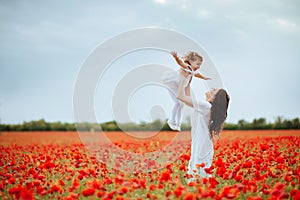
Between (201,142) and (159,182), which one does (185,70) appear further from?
(159,182)

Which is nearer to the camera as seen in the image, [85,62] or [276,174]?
[276,174]

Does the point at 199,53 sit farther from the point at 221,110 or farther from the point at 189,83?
the point at 221,110

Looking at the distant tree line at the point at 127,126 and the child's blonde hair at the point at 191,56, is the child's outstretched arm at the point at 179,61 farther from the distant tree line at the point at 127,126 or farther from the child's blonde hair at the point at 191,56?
the distant tree line at the point at 127,126

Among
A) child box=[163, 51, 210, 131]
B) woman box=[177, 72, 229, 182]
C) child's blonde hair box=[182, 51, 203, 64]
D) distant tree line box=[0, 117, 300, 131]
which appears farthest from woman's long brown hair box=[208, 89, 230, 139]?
distant tree line box=[0, 117, 300, 131]

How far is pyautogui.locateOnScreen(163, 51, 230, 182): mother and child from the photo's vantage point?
5535 millimetres

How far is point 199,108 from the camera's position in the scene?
18.1 ft

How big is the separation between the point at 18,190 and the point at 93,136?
12.7 feet

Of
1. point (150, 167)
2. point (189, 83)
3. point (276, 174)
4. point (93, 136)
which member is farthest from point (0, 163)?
point (276, 174)

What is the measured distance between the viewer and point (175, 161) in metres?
7.32

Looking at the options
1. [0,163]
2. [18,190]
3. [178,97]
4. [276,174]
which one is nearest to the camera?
[18,190]

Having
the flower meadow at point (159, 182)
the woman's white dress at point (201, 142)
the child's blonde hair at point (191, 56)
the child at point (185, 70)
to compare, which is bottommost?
the flower meadow at point (159, 182)

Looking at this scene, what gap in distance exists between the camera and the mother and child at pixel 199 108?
18.2 ft

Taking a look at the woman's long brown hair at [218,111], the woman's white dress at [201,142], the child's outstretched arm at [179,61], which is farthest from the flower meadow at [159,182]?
the child's outstretched arm at [179,61]

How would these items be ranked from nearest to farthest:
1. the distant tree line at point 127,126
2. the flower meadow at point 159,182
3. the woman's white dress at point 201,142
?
1. the flower meadow at point 159,182
2. the woman's white dress at point 201,142
3. the distant tree line at point 127,126
